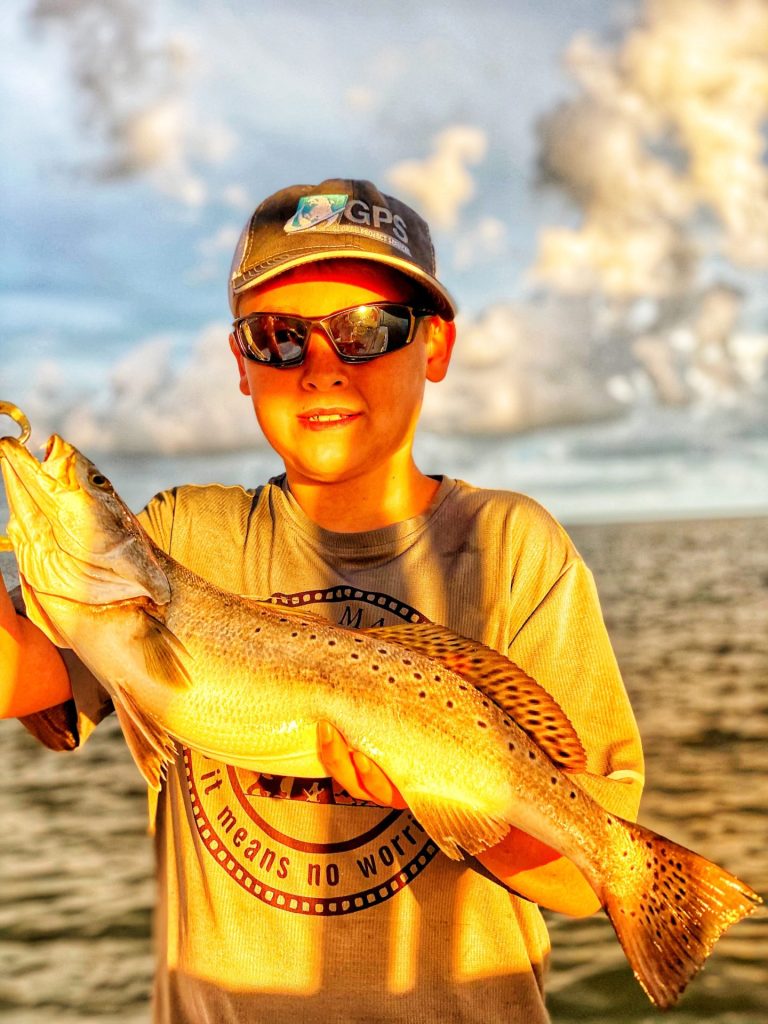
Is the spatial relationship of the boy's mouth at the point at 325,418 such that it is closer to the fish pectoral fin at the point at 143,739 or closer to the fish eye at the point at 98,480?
the fish eye at the point at 98,480

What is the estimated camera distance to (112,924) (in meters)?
9.30

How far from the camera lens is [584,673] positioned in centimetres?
325

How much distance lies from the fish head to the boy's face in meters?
0.72

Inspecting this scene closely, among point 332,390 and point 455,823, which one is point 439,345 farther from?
point 455,823

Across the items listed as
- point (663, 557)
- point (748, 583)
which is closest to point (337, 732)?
point (748, 583)

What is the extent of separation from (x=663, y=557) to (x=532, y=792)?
8057cm

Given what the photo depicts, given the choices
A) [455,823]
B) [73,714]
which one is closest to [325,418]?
[73,714]

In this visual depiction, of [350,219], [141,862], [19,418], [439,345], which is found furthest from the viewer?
[141,862]

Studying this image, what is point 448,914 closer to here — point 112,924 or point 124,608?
point 124,608

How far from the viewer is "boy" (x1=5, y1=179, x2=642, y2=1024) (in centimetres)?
311

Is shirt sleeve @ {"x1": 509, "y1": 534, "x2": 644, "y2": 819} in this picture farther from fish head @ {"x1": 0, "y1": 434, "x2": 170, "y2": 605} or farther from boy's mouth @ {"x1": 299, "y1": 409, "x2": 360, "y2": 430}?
fish head @ {"x1": 0, "y1": 434, "x2": 170, "y2": 605}

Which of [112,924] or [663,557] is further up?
[663,557]

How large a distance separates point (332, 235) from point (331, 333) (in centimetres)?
32

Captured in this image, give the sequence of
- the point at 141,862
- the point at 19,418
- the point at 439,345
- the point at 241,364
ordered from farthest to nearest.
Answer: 1. the point at 141,862
2. the point at 439,345
3. the point at 241,364
4. the point at 19,418
